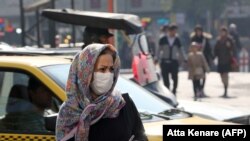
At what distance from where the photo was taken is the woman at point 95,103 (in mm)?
3719

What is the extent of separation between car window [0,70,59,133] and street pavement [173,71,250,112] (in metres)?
9.06

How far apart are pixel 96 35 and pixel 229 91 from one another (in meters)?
11.9

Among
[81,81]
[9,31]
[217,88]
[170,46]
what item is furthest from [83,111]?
[9,31]

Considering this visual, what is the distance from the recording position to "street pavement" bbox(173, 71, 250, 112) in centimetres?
1592

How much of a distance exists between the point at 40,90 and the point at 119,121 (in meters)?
1.52

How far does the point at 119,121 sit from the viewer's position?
3820 mm

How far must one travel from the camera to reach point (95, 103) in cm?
373

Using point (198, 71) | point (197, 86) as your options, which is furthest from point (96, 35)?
point (197, 86)

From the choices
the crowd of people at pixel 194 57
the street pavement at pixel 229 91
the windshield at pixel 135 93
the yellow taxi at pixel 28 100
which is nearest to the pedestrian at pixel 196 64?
the crowd of people at pixel 194 57

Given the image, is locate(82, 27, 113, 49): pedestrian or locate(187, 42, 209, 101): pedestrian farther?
locate(187, 42, 209, 101): pedestrian

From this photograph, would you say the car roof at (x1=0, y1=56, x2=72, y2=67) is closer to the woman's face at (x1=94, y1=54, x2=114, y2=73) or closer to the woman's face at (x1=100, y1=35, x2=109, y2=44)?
the woman's face at (x1=100, y1=35, x2=109, y2=44)

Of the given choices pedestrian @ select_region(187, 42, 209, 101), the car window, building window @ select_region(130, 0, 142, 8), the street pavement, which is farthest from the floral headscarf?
building window @ select_region(130, 0, 142, 8)

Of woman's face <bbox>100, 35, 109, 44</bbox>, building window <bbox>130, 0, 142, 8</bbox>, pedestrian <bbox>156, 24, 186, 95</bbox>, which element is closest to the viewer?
woman's face <bbox>100, 35, 109, 44</bbox>

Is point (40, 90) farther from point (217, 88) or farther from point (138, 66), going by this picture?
point (217, 88)
